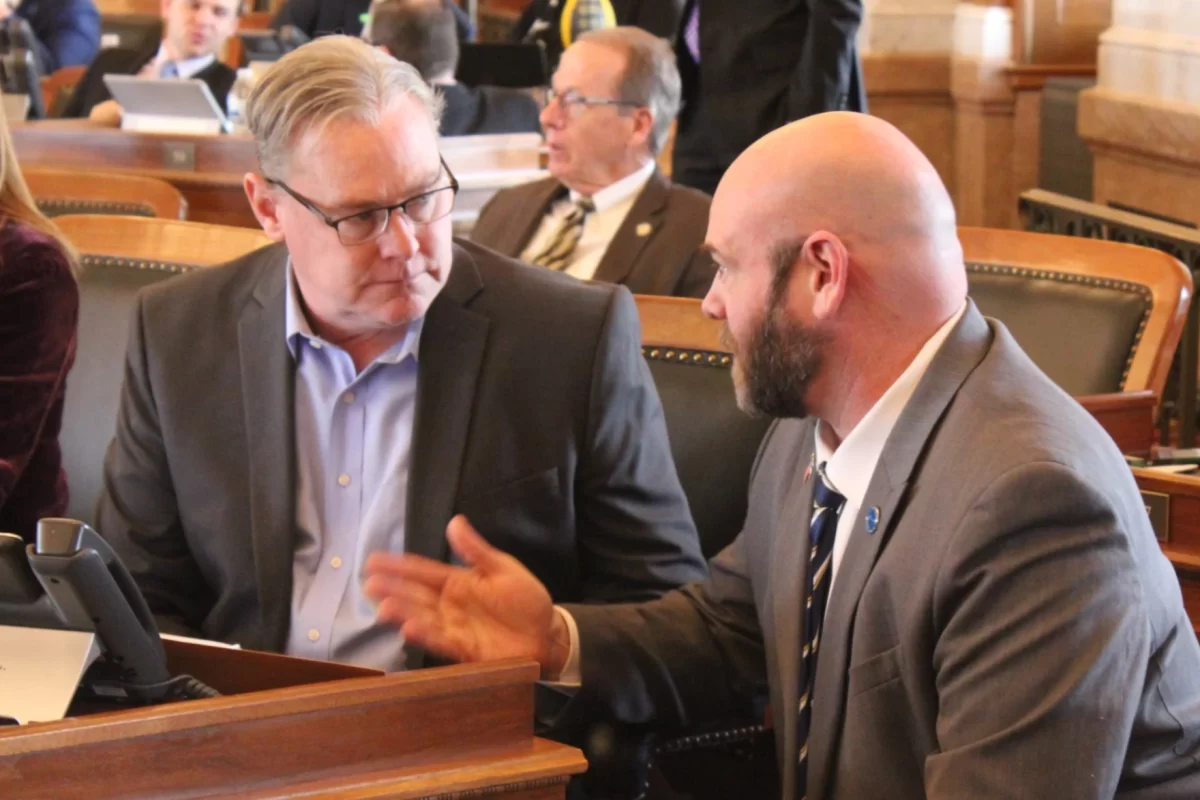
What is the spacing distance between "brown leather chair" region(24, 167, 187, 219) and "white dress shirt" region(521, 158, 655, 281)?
0.79 m

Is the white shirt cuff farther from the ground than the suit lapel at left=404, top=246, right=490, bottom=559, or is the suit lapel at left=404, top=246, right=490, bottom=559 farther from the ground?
the suit lapel at left=404, top=246, right=490, bottom=559

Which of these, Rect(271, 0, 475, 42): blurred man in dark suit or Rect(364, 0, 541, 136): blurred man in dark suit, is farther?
Rect(271, 0, 475, 42): blurred man in dark suit

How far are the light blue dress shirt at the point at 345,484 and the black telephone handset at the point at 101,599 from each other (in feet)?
1.68

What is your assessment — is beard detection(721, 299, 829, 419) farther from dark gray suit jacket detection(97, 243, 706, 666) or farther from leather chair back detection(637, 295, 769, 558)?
leather chair back detection(637, 295, 769, 558)

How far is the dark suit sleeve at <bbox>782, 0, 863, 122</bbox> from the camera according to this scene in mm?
3861

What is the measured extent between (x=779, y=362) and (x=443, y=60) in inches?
151

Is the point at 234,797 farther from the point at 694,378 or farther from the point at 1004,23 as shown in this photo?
the point at 1004,23

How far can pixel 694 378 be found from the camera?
2.30 m

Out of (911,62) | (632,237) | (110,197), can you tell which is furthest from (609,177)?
(911,62)

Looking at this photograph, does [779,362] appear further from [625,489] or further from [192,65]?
[192,65]

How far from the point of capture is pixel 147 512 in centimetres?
205

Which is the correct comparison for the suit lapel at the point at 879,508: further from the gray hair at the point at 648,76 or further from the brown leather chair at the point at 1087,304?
the gray hair at the point at 648,76

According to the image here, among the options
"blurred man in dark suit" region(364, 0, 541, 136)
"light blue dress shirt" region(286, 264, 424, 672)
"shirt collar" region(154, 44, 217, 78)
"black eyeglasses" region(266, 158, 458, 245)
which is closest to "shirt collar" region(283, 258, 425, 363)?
"light blue dress shirt" region(286, 264, 424, 672)

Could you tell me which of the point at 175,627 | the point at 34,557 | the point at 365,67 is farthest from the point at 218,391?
the point at 34,557
